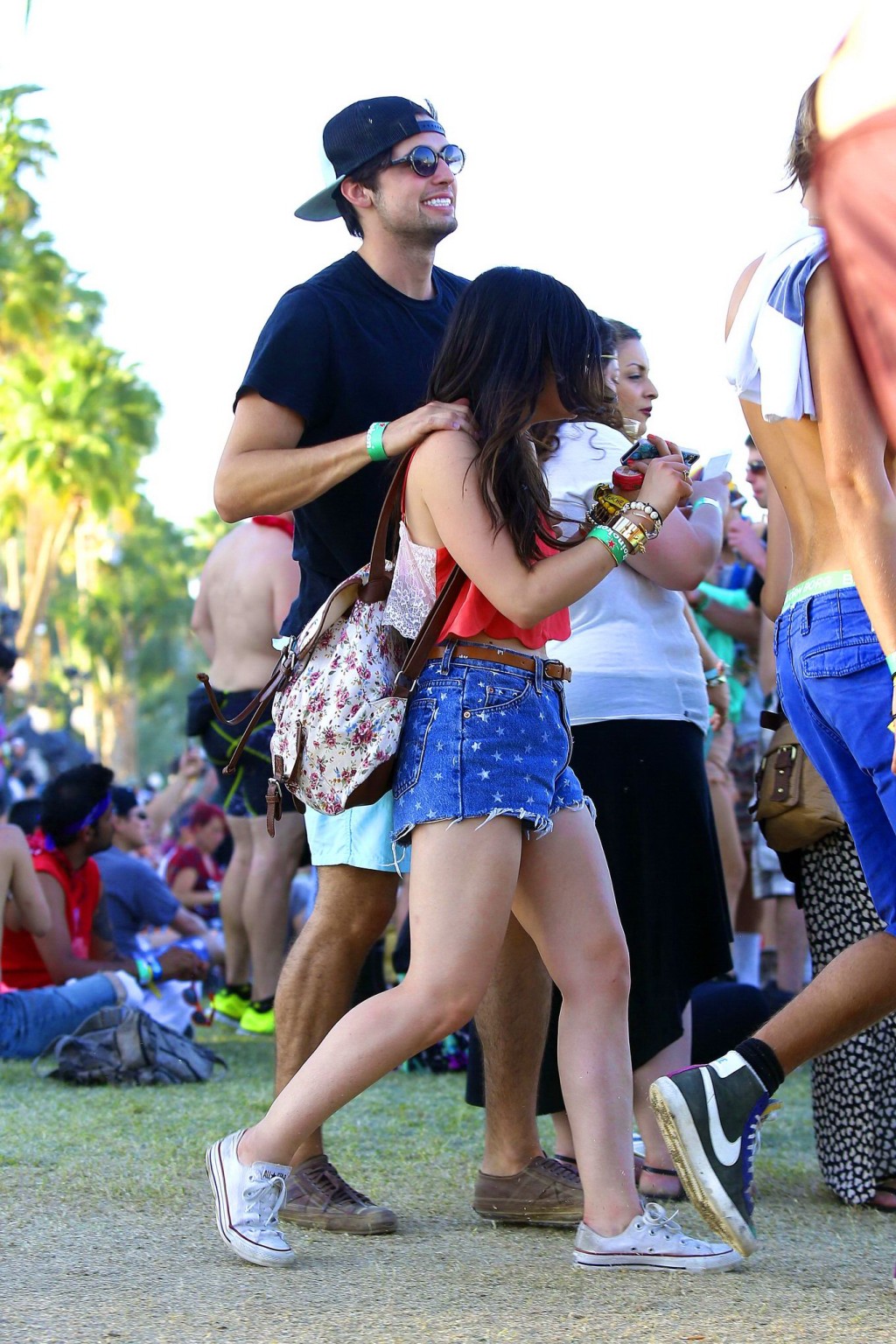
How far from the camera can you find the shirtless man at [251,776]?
21.1 feet

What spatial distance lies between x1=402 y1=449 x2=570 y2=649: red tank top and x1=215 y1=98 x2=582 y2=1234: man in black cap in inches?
10.7

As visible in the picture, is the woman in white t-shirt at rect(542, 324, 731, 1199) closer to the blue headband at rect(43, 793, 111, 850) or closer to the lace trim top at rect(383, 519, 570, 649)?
the lace trim top at rect(383, 519, 570, 649)

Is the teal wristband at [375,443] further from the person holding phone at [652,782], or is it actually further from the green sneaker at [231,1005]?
the green sneaker at [231,1005]

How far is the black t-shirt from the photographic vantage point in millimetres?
3488

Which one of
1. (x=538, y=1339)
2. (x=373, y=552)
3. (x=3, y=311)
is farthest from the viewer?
(x=3, y=311)

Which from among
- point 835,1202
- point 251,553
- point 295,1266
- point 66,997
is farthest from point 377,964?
point 295,1266

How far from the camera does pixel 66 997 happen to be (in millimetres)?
6012

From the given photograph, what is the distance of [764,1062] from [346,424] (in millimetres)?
1711

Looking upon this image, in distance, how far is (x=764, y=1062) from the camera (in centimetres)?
274

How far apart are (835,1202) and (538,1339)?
5.01ft

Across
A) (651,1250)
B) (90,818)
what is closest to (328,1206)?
(651,1250)

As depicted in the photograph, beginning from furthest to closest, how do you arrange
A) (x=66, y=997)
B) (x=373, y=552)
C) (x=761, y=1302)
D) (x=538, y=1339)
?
(x=66, y=997)
(x=373, y=552)
(x=761, y=1302)
(x=538, y=1339)

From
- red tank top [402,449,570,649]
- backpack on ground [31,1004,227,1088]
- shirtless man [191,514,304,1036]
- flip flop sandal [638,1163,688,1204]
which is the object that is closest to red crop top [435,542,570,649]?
red tank top [402,449,570,649]

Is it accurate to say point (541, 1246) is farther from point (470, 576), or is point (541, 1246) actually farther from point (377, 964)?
point (377, 964)
